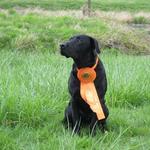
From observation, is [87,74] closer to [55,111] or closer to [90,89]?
[90,89]

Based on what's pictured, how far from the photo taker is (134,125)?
236 inches

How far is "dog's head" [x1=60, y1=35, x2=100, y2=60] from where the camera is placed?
5.30m

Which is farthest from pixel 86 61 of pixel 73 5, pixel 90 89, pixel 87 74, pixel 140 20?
pixel 73 5

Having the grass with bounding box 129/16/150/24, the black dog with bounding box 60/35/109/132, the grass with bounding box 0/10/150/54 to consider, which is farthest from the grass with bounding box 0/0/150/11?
the black dog with bounding box 60/35/109/132

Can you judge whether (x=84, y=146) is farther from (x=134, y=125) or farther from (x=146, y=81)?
(x=146, y=81)

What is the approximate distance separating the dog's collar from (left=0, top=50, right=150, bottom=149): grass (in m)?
0.59

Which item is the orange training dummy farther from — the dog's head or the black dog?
the dog's head

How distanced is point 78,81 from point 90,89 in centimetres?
21

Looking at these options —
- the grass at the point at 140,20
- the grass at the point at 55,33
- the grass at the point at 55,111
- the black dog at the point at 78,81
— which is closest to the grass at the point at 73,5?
the grass at the point at 140,20

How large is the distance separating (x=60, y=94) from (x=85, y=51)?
4.74 feet

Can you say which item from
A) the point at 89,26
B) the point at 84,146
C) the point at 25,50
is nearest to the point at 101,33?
the point at 89,26

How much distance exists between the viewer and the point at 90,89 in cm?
543

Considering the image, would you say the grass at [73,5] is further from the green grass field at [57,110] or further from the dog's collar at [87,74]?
the dog's collar at [87,74]

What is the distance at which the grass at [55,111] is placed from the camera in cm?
503
